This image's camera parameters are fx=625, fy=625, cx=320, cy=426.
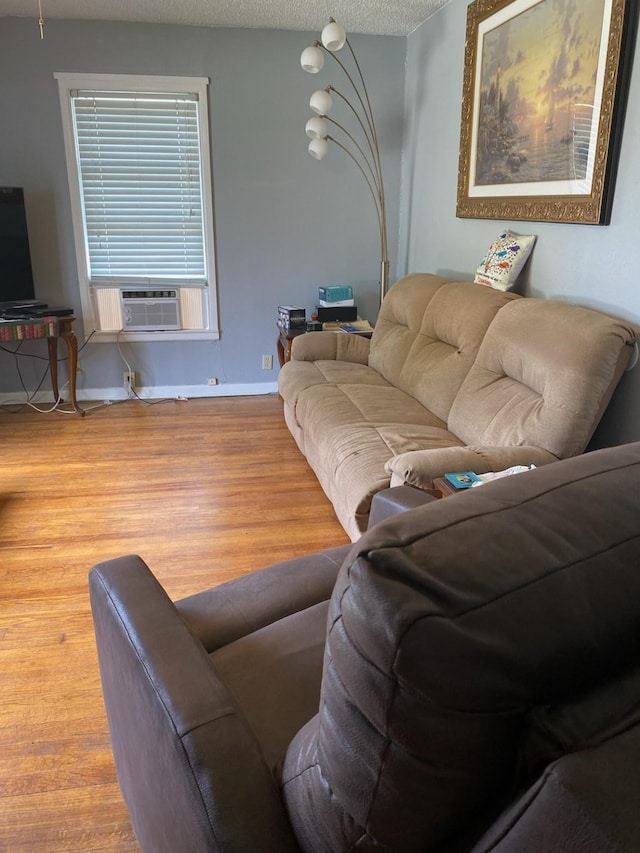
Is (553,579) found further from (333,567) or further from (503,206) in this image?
(503,206)

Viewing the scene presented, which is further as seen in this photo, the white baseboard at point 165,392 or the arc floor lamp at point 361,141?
the white baseboard at point 165,392

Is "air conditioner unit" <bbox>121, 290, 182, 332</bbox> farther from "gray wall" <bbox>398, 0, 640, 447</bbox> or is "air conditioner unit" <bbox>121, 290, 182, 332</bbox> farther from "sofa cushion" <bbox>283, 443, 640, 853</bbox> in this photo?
"sofa cushion" <bbox>283, 443, 640, 853</bbox>

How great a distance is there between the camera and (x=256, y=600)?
1395mm

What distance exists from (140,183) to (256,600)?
3550mm

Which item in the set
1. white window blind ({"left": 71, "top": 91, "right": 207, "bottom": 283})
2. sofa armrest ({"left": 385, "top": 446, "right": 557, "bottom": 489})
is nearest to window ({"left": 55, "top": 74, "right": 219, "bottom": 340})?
white window blind ({"left": 71, "top": 91, "right": 207, "bottom": 283})

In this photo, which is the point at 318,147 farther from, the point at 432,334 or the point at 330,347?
the point at 432,334

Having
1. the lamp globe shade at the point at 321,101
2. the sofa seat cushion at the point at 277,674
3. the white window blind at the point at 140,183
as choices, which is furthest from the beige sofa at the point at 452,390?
the white window blind at the point at 140,183

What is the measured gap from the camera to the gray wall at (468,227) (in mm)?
2121

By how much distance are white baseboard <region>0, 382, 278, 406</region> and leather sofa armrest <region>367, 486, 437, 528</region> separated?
306 cm

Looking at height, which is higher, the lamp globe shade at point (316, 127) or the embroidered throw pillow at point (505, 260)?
the lamp globe shade at point (316, 127)

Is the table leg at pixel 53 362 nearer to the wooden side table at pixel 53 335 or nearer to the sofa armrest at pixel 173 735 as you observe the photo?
the wooden side table at pixel 53 335

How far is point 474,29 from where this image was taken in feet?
10.2

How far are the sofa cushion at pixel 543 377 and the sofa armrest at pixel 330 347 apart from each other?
1356mm

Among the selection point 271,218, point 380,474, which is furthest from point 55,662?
point 271,218
